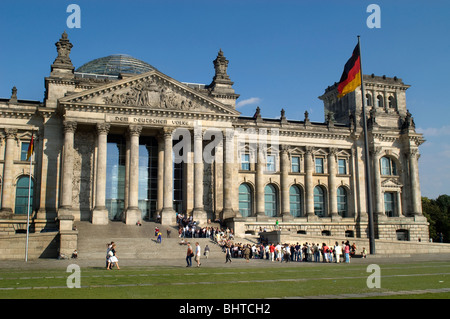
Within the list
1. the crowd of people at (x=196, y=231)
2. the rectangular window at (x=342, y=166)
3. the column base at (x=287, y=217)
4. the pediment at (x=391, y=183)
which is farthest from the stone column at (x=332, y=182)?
the crowd of people at (x=196, y=231)

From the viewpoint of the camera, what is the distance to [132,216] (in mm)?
55125

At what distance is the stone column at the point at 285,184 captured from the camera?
2628 inches

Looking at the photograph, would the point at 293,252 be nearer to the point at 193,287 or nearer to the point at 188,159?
the point at 188,159

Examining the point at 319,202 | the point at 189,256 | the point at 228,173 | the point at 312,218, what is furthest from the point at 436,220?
the point at 189,256

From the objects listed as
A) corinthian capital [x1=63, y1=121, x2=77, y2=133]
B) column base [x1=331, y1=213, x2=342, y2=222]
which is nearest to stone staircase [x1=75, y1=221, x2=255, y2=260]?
corinthian capital [x1=63, y1=121, x2=77, y2=133]

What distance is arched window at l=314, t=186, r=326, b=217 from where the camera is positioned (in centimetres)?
7025

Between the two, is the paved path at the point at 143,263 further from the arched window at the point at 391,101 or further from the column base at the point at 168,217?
the arched window at the point at 391,101

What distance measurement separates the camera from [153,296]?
1675 cm

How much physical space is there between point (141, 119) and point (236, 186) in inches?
600

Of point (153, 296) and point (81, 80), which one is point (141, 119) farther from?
point (153, 296)

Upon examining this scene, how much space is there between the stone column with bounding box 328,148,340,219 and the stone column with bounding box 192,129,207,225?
816 inches

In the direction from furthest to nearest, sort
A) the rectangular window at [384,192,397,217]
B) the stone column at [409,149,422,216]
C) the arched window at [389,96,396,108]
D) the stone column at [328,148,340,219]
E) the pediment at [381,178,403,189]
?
the arched window at [389,96,396,108] < the rectangular window at [384,192,397,217] < the pediment at [381,178,403,189] < the stone column at [409,149,422,216] < the stone column at [328,148,340,219]

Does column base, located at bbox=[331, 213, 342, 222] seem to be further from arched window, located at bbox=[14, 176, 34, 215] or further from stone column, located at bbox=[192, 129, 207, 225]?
arched window, located at bbox=[14, 176, 34, 215]

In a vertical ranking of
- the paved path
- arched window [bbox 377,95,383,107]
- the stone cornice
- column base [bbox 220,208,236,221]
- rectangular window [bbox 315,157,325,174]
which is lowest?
the paved path
